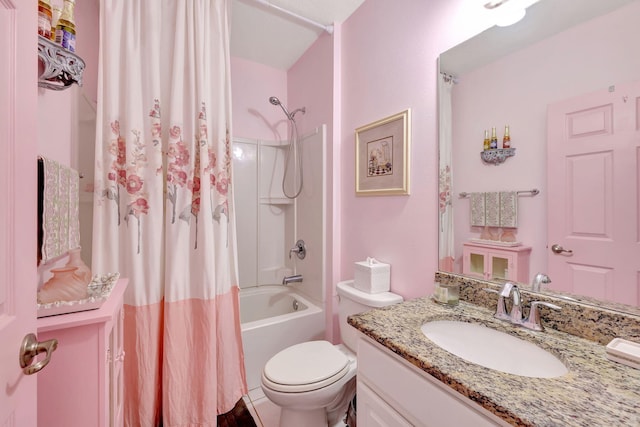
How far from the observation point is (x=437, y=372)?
0.65 meters

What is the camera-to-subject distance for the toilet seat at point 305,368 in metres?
1.20

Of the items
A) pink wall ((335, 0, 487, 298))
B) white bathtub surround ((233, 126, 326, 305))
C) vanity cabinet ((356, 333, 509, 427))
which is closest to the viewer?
vanity cabinet ((356, 333, 509, 427))

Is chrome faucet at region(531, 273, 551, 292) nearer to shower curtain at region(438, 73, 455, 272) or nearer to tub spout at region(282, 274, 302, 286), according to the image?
shower curtain at region(438, 73, 455, 272)

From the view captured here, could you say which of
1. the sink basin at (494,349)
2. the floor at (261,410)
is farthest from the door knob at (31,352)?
the floor at (261,410)

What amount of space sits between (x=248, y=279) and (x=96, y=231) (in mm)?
1400

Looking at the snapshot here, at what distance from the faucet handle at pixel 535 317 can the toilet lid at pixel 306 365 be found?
32.1 inches

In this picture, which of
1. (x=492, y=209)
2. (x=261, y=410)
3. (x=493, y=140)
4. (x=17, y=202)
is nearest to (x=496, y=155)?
(x=493, y=140)

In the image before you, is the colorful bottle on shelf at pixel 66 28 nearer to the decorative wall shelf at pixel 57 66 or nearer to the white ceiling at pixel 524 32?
the decorative wall shelf at pixel 57 66

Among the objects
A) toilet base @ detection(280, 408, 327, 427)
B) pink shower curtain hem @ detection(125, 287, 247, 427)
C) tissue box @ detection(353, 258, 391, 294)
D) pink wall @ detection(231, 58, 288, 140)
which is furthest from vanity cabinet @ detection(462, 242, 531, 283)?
pink wall @ detection(231, 58, 288, 140)

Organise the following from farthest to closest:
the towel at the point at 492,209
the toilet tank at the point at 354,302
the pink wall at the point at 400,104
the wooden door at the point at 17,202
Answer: the toilet tank at the point at 354,302 → the pink wall at the point at 400,104 → the towel at the point at 492,209 → the wooden door at the point at 17,202

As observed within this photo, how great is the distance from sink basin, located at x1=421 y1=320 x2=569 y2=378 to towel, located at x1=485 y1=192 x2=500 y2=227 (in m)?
0.41

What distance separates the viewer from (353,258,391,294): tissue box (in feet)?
4.92

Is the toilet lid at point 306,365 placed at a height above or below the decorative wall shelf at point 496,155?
below

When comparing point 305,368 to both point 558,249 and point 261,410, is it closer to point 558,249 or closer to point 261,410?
point 261,410
